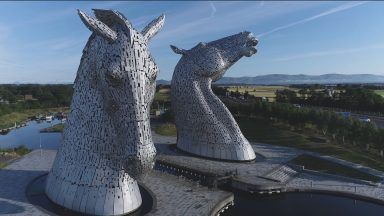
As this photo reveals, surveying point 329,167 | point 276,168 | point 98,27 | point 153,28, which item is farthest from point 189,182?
point 98,27

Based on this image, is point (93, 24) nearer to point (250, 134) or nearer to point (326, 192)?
point (326, 192)

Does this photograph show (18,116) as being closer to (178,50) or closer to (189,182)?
(178,50)

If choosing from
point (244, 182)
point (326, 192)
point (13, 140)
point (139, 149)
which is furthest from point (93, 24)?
point (13, 140)

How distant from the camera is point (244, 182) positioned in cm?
2469

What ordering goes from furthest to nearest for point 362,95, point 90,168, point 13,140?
point 362,95 < point 13,140 < point 90,168

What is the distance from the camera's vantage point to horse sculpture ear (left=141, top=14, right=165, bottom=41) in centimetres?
1602

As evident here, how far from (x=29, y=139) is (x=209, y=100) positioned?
32877 mm

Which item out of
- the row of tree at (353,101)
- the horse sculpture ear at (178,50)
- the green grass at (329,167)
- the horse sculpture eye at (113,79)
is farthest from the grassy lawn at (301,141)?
the horse sculpture eye at (113,79)

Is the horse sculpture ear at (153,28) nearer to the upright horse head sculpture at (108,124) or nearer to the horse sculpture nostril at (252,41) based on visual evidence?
the upright horse head sculpture at (108,124)

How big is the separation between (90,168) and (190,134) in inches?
589

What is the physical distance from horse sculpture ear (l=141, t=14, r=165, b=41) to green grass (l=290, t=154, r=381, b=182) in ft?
60.3

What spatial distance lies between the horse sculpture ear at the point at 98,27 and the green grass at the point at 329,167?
20.4 metres

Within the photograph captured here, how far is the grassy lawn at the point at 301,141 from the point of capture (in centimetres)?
3319

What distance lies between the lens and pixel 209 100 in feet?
100
